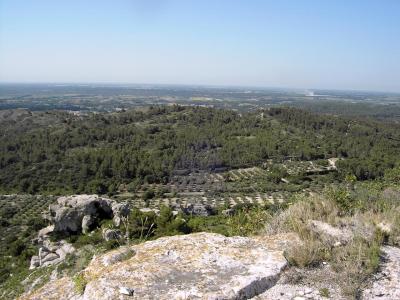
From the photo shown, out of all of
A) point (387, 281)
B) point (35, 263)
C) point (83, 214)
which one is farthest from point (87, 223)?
point (387, 281)

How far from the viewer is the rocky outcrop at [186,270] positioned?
4.79m

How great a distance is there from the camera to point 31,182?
75188mm

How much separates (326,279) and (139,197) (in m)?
63.4

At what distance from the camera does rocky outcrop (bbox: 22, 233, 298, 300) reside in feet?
15.7

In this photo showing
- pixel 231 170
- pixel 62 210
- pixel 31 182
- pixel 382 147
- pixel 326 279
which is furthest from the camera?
pixel 382 147

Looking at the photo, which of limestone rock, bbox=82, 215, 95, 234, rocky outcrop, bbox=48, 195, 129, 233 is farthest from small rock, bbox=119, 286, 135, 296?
limestone rock, bbox=82, 215, 95, 234

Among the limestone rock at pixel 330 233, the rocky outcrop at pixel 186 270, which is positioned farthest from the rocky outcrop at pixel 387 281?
the rocky outcrop at pixel 186 270

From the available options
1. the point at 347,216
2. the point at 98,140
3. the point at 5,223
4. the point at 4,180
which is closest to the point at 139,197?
the point at 5,223

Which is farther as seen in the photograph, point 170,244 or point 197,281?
point 170,244

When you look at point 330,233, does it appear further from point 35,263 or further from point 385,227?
point 35,263

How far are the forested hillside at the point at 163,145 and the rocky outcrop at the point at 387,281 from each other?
69569mm

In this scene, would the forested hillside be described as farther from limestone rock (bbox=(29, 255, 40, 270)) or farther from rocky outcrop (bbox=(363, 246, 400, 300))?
rocky outcrop (bbox=(363, 246, 400, 300))

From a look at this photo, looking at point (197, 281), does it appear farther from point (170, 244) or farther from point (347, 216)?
point (347, 216)

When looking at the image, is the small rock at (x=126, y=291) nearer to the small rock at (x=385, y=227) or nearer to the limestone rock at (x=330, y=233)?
the limestone rock at (x=330, y=233)
